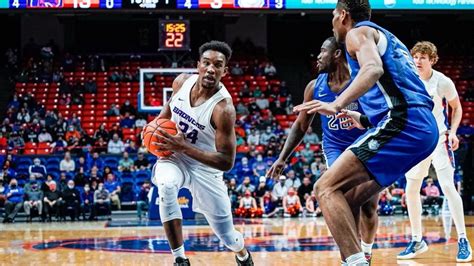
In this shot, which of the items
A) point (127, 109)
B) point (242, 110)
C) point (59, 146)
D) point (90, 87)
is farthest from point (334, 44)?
point (90, 87)

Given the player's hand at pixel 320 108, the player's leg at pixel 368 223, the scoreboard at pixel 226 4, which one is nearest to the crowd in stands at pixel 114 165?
the scoreboard at pixel 226 4

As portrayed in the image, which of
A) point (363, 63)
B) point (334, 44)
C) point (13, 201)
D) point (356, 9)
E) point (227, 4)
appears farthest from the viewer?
point (227, 4)

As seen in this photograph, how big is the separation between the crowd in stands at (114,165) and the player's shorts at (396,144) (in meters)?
9.41

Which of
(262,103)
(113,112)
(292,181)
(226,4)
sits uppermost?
(226,4)

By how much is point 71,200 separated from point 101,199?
2.07 ft

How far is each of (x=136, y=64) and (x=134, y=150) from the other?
6387 mm

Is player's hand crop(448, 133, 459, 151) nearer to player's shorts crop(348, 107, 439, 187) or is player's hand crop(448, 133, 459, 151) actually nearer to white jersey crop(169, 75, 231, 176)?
white jersey crop(169, 75, 231, 176)

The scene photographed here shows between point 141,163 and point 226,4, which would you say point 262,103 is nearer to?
point 226,4

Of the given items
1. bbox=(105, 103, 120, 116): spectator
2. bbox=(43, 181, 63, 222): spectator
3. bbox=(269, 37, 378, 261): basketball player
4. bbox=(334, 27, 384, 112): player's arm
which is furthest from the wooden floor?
bbox=(105, 103, 120, 116): spectator

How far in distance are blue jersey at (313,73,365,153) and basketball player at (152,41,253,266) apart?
76cm

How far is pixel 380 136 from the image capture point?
4.16m

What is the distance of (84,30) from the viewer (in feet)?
83.5

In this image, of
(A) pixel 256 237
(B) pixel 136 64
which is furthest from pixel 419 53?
(B) pixel 136 64

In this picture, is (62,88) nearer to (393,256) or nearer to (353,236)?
(393,256)
